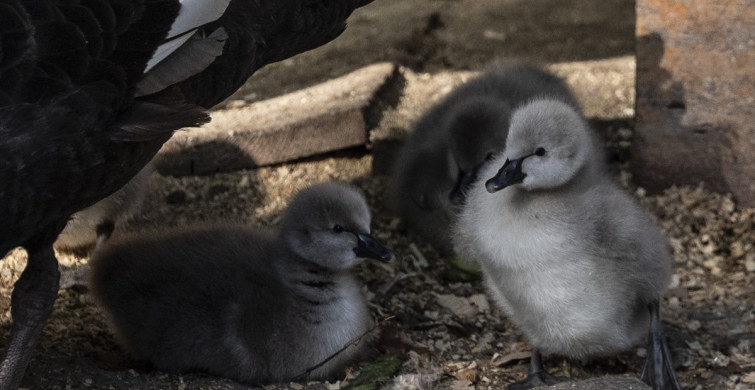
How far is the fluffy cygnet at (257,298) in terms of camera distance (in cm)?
351

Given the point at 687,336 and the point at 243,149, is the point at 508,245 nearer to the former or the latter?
the point at 687,336

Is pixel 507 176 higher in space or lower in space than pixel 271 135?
higher

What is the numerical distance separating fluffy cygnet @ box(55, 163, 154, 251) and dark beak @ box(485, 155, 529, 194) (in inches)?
56.1

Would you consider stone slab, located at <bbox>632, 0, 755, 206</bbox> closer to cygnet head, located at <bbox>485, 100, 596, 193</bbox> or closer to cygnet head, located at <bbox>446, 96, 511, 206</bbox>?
cygnet head, located at <bbox>446, 96, 511, 206</bbox>

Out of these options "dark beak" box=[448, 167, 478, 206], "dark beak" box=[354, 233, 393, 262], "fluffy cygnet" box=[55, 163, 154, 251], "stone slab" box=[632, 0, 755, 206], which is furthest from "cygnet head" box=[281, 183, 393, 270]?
"stone slab" box=[632, 0, 755, 206]

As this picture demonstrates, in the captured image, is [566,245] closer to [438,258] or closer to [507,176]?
[507,176]

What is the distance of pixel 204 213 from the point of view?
15.1 ft

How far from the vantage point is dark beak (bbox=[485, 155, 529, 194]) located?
3326 millimetres

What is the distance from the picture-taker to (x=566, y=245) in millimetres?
3359

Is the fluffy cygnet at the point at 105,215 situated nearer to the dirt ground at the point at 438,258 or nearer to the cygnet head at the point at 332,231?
the dirt ground at the point at 438,258

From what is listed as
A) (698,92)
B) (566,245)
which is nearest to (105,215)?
(566,245)

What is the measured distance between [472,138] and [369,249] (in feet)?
3.07

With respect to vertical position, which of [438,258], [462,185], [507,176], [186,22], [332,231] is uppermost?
[186,22]

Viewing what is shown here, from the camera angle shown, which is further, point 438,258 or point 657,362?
point 438,258
